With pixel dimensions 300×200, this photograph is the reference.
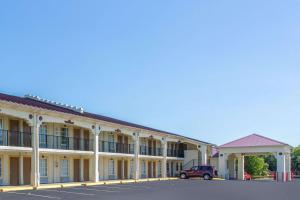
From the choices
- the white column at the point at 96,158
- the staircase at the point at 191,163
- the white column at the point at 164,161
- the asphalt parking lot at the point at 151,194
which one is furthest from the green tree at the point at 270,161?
the asphalt parking lot at the point at 151,194

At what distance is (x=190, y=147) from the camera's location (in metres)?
55.3

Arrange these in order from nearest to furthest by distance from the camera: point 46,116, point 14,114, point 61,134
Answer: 1. point 14,114
2. point 46,116
3. point 61,134

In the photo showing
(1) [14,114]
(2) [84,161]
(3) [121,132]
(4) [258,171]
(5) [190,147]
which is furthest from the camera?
(4) [258,171]

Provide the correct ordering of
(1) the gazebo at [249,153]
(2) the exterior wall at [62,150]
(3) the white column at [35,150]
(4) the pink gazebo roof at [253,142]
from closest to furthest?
(2) the exterior wall at [62,150] < (3) the white column at [35,150] < (1) the gazebo at [249,153] < (4) the pink gazebo roof at [253,142]

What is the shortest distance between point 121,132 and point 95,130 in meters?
4.95

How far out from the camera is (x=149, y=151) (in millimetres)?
48219

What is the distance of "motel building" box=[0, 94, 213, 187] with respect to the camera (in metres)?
29.4

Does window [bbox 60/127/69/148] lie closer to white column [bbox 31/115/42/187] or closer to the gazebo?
white column [bbox 31/115/42/187]

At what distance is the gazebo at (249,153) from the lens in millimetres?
48281

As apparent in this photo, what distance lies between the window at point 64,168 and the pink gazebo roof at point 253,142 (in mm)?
21036

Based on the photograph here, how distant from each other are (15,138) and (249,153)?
28.1m

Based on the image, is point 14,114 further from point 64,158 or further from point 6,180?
point 64,158

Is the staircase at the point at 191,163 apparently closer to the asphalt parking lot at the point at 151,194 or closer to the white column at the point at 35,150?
the asphalt parking lot at the point at 151,194

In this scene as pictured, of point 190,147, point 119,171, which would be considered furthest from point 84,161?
point 190,147
